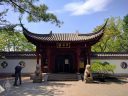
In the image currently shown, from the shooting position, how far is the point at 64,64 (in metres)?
24.2

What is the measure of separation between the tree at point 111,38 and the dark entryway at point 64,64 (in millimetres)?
14792

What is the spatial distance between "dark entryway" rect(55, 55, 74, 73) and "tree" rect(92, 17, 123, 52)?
582 inches

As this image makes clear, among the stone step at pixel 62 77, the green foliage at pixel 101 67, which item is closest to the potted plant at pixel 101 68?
the green foliage at pixel 101 67

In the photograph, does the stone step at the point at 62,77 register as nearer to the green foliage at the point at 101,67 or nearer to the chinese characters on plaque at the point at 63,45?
the green foliage at the point at 101,67

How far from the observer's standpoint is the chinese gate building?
22.6 metres

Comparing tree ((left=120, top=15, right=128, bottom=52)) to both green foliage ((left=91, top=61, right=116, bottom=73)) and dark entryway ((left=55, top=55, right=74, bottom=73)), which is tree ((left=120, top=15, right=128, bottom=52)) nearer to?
dark entryway ((left=55, top=55, right=74, bottom=73))

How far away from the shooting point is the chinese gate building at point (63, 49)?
22562 mm

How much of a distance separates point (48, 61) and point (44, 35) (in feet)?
8.68

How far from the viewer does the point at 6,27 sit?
20.1 metres

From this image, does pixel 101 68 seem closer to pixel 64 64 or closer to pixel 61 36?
pixel 64 64

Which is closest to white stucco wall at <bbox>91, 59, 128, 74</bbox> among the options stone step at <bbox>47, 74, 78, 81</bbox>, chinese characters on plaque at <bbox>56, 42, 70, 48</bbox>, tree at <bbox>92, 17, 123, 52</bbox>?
chinese characters on plaque at <bbox>56, 42, 70, 48</bbox>

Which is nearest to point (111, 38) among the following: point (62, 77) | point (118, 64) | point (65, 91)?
point (118, 64)

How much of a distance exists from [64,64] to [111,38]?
16.5 meters

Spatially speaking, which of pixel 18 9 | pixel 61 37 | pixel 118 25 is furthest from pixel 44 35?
pixel 118 25
